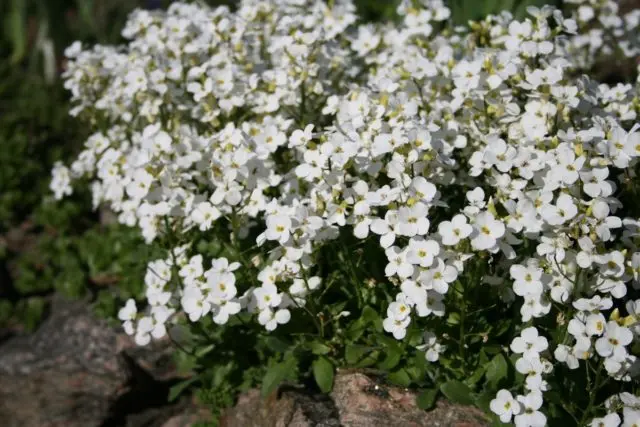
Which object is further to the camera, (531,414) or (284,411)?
(284,411)

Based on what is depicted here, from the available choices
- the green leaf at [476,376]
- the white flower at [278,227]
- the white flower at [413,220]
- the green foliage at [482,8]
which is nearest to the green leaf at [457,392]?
the green leaf at [476,376]

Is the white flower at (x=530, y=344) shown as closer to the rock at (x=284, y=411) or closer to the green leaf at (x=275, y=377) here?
the rock at (x=284, y=411)

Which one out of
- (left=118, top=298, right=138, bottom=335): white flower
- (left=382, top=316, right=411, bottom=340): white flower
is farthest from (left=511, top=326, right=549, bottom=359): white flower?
(left=118, top=298, right=138, bottom=335): white flower

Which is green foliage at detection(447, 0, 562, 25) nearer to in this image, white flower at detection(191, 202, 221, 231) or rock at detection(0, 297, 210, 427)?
white flower at detection(191, 202, 221, 231)

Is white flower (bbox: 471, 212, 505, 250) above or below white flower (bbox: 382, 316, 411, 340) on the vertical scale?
above

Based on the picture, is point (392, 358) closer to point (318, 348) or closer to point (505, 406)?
point (318, 348)

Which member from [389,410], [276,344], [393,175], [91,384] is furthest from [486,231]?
[91,384]
